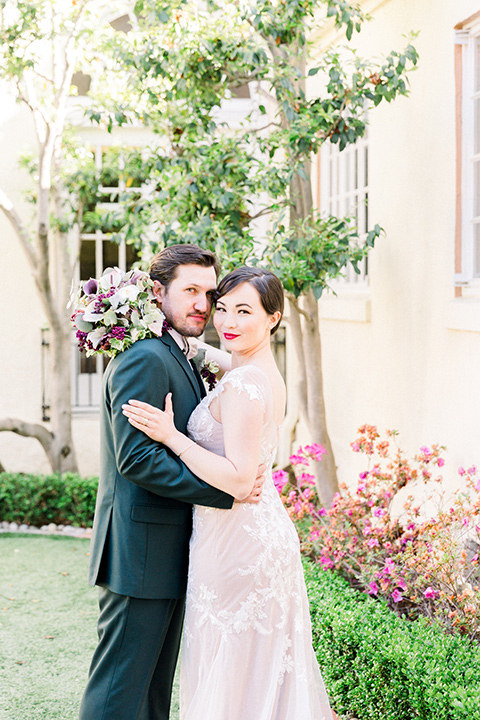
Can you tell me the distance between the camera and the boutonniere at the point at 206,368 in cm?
346

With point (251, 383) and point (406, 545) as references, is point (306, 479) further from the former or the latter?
point (251, 383)

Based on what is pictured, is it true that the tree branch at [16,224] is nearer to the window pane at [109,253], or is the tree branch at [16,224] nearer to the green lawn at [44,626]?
the window pane at [109,253]

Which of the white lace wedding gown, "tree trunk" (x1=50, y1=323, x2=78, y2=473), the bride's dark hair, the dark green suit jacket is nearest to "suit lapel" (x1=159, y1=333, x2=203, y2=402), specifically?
the dark green suit jacket

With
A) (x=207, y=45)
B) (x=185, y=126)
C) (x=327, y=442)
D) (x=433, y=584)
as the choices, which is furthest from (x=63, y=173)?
(x=433, y=584)

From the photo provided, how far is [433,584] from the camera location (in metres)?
4.16

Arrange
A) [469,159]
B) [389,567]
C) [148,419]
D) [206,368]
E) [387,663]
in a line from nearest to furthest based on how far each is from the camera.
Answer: [148,419]
[206,368]
[387,663]
[389,567]
[469,159]

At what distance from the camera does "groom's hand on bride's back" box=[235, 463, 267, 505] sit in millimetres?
3016

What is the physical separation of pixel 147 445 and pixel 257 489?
454mm

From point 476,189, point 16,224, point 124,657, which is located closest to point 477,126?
point 476,189

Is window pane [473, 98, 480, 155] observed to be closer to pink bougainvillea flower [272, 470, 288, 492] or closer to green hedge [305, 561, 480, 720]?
pink bougainvillea flower [272, 470, 288, 492]

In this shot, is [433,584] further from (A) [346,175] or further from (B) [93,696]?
(A) [346,175]

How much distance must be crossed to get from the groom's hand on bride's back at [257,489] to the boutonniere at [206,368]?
22.9 inches

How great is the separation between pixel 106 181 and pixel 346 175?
3129mm

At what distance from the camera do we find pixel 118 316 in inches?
118
